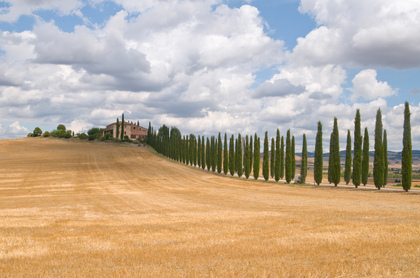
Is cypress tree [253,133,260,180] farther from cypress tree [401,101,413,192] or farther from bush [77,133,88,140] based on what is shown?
bush [77,133,88,140]

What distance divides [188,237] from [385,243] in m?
6.72

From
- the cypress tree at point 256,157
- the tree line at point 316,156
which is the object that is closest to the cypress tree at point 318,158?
the tree line at point 316,156

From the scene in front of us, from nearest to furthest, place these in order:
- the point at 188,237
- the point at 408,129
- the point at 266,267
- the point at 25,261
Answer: the point at 266,267
the point at 25,261
the point at 188,237
the point at 408,129

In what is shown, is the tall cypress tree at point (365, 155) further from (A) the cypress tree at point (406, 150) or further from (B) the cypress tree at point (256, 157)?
(B) the cypress tree at point (256, 157)

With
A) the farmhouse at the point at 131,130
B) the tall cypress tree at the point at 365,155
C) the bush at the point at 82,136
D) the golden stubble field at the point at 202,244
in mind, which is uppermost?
the farmhouse at the point at 131,130

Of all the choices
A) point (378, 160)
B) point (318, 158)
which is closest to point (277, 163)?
point (318, 158)

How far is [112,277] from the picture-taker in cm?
807

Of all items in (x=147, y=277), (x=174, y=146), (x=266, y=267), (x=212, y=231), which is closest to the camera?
(x=147, y=277)

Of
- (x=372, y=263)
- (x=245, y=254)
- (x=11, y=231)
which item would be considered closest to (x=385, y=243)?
(x=372, y=263)

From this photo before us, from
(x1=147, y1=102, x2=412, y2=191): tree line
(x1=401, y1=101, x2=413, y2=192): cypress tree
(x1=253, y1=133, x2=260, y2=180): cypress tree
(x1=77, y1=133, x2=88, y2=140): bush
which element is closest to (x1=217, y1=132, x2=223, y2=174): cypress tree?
(x1=147, y1=102, x2=412, y2=191): tree line

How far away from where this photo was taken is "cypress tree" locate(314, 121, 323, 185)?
5241 centimetres

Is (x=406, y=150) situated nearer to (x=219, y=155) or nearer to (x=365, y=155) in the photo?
(x=365, y=155)

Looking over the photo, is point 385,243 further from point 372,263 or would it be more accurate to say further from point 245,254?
point 245,254

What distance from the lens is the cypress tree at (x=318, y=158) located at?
172 feet
